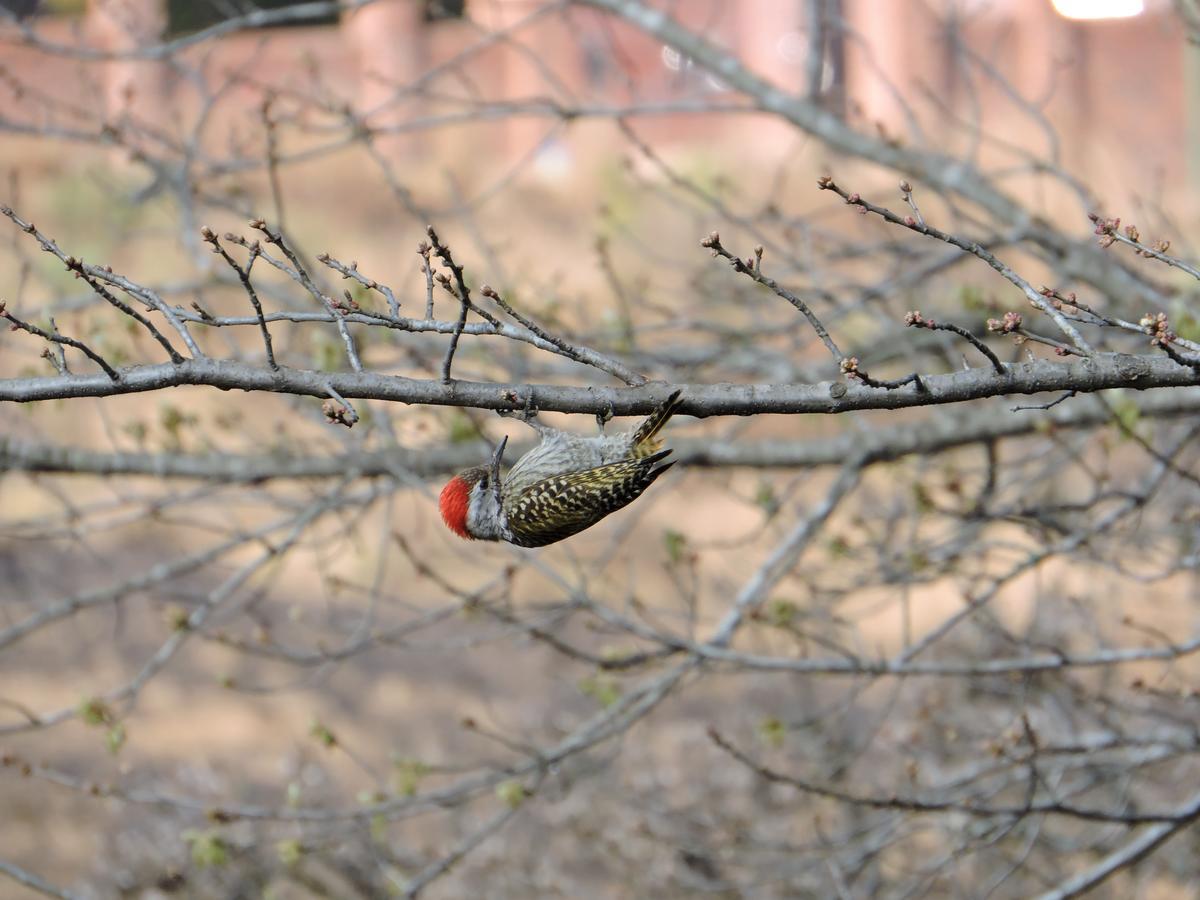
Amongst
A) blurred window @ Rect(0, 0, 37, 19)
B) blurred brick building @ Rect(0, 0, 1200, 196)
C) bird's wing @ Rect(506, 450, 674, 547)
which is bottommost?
bird's wing @ Rect(506, 450, 674, 547)

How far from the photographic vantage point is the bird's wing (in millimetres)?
3951

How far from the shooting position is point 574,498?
13.3 ft

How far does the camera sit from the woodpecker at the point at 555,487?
395 centimetres

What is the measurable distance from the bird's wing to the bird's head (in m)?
0.15

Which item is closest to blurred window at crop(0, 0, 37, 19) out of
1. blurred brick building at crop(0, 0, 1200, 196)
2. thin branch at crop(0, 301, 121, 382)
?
thin branch at crop(0, 301, 121, 382)

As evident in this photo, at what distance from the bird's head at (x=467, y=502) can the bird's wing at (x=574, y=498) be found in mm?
152

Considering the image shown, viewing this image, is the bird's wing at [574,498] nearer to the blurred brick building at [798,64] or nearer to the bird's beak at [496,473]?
the bird's beak at [496,473]

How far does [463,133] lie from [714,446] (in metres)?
12.5

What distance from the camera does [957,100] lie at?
1623cm

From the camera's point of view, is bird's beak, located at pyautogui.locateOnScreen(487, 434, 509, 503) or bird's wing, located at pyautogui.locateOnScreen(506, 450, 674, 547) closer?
bird's wing, located at pyautogui.locateOnScreen(506, 450, 674, 547)

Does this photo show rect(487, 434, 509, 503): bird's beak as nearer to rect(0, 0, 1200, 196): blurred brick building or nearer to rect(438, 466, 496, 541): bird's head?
rect(438, 466, 496, 541): bird's head

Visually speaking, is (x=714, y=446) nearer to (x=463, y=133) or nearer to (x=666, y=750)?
(x=666, y=750)

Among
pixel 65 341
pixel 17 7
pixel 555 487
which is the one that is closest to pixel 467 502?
pixel 555 487

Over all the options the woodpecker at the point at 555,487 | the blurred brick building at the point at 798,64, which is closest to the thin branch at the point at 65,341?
the woodpecker at the point at 555,487
